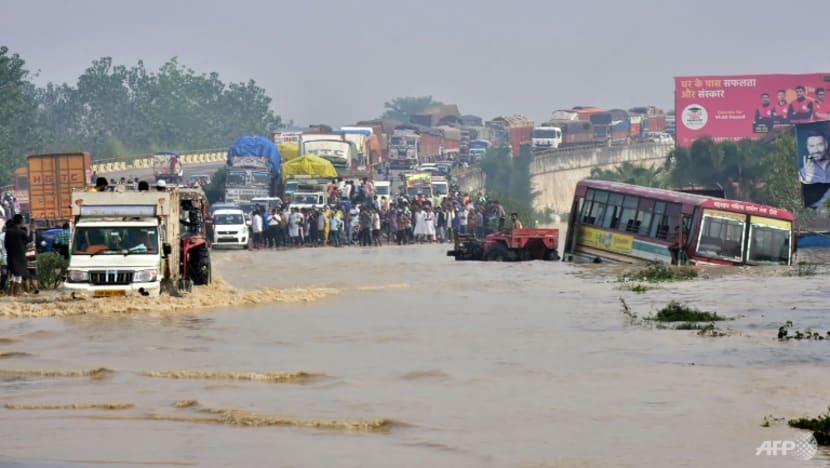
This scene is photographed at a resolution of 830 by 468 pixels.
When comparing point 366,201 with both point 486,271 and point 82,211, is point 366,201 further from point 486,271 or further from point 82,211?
point 82,211

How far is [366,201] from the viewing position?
5878 cm

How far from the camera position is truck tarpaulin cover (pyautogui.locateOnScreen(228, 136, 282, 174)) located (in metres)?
63.8

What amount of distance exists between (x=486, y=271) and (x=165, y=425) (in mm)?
23793

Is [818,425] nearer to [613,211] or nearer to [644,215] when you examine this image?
[644,215]

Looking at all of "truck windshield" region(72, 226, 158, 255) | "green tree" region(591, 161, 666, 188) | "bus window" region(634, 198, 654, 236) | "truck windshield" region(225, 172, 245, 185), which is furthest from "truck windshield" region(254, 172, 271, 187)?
"truck windshield" region(72, 226, 158, 255)

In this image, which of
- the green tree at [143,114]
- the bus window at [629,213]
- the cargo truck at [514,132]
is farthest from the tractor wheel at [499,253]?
the green tree at [143,114]

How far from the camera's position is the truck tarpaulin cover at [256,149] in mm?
63750

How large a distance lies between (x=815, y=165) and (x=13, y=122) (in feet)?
207

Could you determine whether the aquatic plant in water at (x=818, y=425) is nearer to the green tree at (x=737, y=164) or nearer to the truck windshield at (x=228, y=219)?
the truck windshield at (x=228, y=219)

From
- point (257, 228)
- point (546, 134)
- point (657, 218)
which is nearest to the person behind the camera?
point (657, 218)

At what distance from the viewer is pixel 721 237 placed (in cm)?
3625

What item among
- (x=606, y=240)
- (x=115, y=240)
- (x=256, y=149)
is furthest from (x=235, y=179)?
(x=115, y=240)

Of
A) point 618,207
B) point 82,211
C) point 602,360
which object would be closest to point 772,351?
point 602,360

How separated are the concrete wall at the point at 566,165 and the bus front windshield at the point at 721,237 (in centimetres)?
7078
